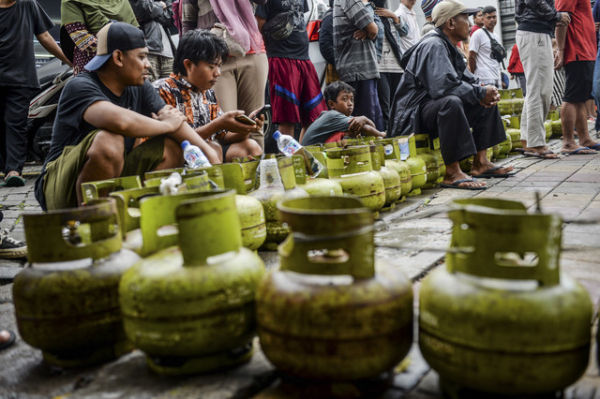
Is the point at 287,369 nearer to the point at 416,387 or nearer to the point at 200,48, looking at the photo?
the point at 416,387

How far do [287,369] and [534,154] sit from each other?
18.6ft

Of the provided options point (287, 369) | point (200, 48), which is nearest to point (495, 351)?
point (287, 369)

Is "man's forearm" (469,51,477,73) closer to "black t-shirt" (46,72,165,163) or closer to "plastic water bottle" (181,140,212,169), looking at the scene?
"black t-shirt" (46,72,165,163)

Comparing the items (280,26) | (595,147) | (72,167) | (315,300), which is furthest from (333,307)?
(595,147)

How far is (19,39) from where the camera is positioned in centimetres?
533

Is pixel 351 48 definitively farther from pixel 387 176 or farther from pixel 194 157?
pixel 194 157

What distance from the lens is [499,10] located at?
42.6 ft

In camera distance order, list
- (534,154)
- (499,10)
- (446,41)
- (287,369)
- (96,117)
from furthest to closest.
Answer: (499,10) → (534,154) → (446,41) → (96,117) → (287,369)

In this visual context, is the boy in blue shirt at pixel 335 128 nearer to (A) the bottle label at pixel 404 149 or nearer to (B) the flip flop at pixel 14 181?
(A) the bottle label at pixel 404 149

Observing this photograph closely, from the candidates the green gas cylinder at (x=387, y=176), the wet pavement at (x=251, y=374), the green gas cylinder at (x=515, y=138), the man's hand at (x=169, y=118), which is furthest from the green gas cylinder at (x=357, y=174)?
the green gas cylinder at (x=515, y=138)

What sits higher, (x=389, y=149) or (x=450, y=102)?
(x=450, y=102)

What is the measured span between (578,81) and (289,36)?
356cm

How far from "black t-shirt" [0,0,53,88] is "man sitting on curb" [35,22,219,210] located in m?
2.83

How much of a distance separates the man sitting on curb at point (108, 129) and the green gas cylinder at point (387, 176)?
3.50ft
